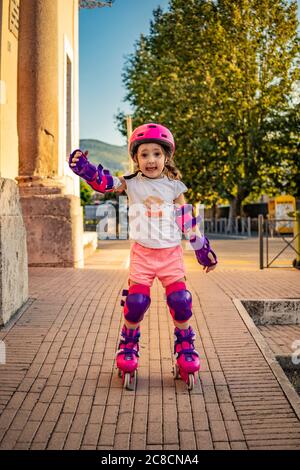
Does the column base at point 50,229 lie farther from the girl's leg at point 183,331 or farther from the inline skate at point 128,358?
the girl's leg at point 183,331

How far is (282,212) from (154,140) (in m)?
26.1

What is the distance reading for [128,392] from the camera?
3.99m

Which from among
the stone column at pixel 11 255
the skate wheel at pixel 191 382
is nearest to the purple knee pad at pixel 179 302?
the skate wheel at pixel 191 382

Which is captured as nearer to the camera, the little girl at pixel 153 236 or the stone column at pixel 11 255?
the little girl at pixel 153 236

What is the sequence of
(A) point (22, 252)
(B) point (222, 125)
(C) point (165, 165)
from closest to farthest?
(C) point (165, 165) → (A) point (22, 252) → (B) point (222, 125)

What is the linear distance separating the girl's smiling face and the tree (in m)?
24.7

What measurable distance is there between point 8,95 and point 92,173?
21.2ft

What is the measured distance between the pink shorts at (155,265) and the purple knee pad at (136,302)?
51mm

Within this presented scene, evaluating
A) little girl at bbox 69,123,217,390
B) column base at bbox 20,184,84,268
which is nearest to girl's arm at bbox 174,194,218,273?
little girl at bbox 69,123,217,390

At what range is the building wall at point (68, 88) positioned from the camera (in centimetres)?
1132

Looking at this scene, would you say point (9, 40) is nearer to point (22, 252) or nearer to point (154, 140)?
point (22, 252)

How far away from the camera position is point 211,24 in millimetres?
29484
